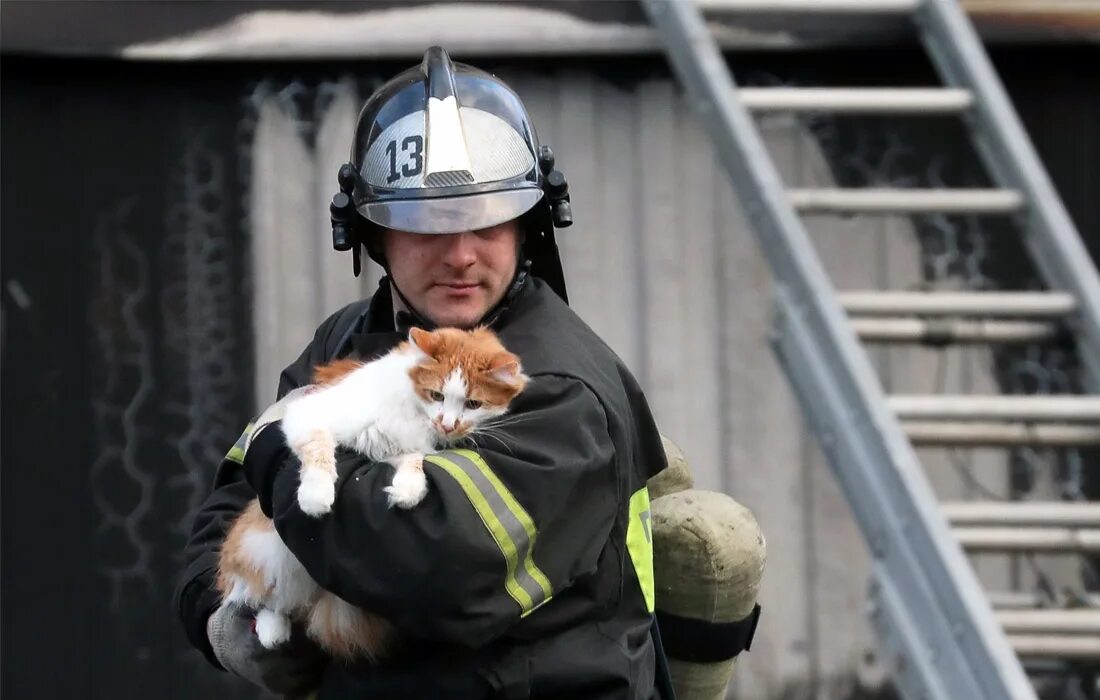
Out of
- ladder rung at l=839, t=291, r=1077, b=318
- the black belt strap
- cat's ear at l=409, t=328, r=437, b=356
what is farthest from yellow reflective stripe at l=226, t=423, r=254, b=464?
ladder rung at l=839, t=291, r=1077, b=318

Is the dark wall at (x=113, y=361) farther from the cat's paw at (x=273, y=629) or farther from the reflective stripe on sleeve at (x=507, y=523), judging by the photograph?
the reflective stripe on sleeve at (x=507, y=523)

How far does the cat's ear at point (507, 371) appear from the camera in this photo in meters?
2.30

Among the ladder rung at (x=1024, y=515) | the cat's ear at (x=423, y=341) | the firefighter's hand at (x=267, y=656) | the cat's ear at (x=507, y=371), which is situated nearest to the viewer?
the cat's ear at (x=507, y=371)

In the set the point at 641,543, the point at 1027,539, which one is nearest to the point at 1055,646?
the point at 1027,539

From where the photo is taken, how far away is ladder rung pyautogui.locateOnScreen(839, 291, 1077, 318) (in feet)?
12.6

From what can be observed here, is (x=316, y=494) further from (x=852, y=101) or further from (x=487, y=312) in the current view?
(x=852, y=101)

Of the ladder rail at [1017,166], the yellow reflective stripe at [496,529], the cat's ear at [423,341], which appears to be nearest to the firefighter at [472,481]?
the yellow reflective stripe at [496,529]

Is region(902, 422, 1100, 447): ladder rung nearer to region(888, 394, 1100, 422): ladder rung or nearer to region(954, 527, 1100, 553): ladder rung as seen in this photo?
region(888, 394, 1100, 422): ladder rung

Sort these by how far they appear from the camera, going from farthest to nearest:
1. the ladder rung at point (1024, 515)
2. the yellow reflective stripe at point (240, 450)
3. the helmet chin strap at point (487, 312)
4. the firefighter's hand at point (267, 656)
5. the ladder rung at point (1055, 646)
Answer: the ladder rung at point (1024, 515) < the ladder rung at point (1055, 646) < the yellow reflective stripe at point (240, 450) < the helmet chin strap at point (487, 312) < the firefighter's hand at point (267, 656)

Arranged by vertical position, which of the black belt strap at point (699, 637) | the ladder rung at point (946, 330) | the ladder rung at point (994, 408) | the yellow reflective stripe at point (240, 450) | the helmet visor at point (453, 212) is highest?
the helmet visor at point (453, 212)

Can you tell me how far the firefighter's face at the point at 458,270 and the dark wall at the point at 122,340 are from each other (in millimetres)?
2203

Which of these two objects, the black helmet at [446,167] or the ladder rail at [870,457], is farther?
the ladder rail at [870,457]

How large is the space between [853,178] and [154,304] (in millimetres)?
2303

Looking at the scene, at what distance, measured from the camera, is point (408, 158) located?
2.59 metres
